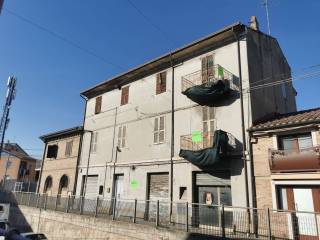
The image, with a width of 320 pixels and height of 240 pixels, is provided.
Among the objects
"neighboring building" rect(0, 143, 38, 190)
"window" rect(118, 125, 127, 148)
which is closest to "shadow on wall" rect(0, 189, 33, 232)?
"window" rect(118, 125, 127, 148)

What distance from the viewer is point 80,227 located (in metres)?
16.2

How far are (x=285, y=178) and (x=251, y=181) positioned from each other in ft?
4.94

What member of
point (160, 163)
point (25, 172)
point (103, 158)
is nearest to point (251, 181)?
point (160, 163)

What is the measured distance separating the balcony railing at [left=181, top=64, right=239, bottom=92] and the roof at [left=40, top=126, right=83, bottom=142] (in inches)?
474

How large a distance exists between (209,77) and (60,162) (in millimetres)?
17079

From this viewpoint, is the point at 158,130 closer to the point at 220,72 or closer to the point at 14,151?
the point at 220,72

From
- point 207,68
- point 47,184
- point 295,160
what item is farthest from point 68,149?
point 295,160

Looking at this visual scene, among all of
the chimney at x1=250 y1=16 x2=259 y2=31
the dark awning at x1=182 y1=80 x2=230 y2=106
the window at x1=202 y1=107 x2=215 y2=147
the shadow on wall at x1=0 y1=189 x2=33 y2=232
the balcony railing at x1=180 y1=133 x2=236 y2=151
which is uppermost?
the chimney at x1=250 y1=16 x2=259 y2=31

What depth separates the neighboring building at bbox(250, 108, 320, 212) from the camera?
1124 cm

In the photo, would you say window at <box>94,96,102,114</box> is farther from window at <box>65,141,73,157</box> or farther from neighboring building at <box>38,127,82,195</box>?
window at <box>65,141,73,157</box>

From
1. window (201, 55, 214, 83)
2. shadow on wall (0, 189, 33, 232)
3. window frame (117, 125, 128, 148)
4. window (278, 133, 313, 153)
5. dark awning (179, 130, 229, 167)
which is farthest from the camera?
shadow on wall (0, 189, 33, 232)

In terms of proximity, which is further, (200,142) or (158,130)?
(158,130)

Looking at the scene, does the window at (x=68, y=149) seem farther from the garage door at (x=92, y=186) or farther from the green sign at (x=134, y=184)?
the green sign at (x=134, y=184)

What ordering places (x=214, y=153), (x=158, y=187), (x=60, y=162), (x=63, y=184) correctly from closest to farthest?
(x=214, y=153) < (x=158, y=187) < (x=63, y=184) < (x=60, y=162)
